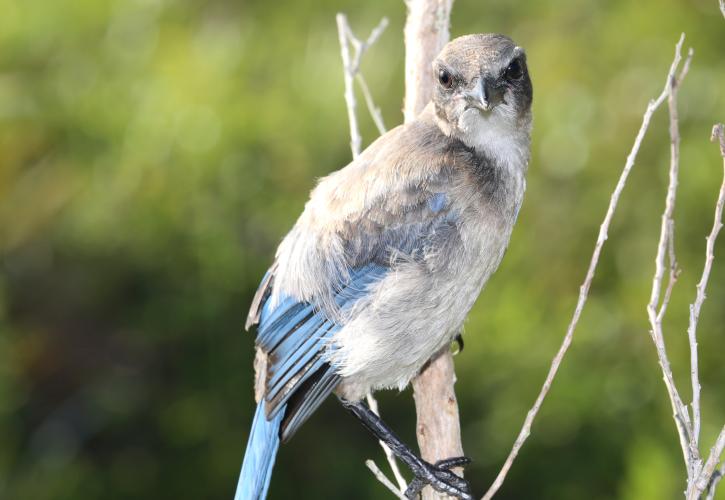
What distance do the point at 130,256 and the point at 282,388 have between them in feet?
6.74

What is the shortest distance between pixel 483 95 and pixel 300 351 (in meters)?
0.87

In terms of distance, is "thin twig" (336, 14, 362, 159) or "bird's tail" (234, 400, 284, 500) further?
"thin twig" (336, 14, 362, 159)

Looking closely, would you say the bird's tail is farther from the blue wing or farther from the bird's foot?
the bird's foot

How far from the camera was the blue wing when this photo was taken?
3139mm

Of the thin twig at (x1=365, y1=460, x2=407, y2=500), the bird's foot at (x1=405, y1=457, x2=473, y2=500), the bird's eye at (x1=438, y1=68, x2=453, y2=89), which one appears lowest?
the bird's foot at (x1=405, y1=457, x2=473, y2=500)

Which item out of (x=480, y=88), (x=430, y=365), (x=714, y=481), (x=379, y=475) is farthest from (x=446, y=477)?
(x=480, y=88)

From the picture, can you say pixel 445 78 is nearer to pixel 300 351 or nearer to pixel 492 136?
pixel 492 136

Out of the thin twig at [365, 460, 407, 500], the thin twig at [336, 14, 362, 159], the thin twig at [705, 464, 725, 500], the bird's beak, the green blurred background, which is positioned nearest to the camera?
the thin twig at [705, 464, 725, 500]

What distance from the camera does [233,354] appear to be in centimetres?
468

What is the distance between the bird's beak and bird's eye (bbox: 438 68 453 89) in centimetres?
8

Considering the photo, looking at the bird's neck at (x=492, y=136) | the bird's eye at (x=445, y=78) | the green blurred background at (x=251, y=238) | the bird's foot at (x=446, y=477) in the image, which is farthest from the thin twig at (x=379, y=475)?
the green blurred background at (x=251, y=238)

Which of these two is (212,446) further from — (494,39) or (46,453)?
(494,39)

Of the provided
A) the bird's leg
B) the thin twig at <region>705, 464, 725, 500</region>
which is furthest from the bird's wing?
the thin twig at <region>705, 464, 725, 500</region>

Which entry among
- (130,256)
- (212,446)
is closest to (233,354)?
(212,446)
